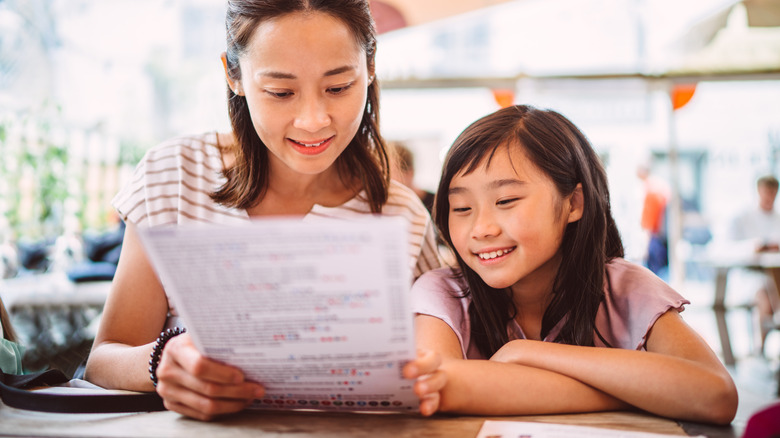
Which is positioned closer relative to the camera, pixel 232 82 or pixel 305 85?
pixel 305 85

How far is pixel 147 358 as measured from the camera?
3.31 ft

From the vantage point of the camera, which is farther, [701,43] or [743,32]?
[743,32]

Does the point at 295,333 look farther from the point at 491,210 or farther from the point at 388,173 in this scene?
the point at 388,173

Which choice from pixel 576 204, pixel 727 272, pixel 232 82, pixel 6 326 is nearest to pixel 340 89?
pixel 232 82

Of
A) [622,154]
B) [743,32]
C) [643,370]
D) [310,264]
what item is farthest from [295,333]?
[622,154]

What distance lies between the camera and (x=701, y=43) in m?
4.38

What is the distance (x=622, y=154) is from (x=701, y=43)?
2.73 m

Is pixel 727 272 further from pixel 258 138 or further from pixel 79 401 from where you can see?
pixel 79 401

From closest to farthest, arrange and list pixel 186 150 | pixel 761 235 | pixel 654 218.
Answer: pixel 186 150 < pixel 761 235 < pixel 654 218

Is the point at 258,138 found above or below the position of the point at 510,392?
above

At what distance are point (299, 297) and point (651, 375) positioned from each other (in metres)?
0.52

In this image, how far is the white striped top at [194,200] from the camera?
1.34 meters

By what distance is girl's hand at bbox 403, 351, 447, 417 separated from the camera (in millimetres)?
737

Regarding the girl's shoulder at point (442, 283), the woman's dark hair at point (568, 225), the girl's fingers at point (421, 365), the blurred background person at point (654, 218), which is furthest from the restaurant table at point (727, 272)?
the girl's fingers at point (421, 365)
